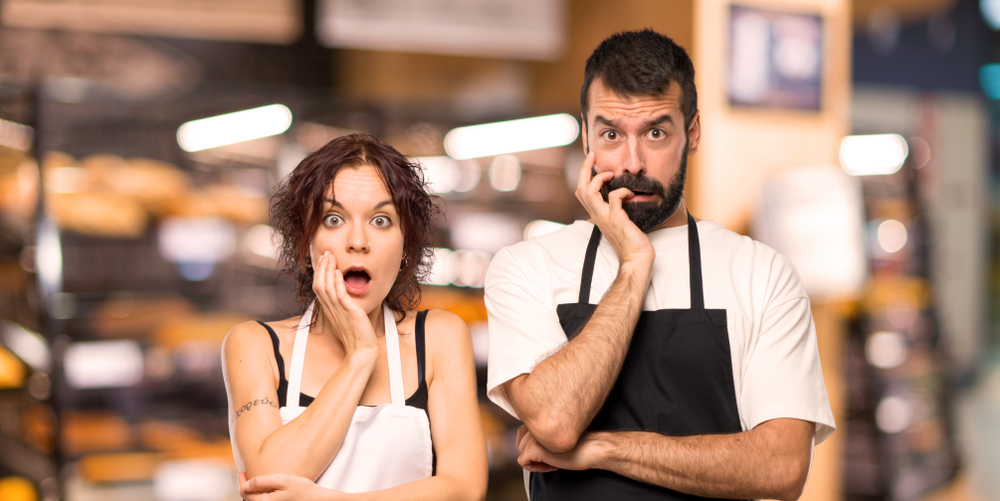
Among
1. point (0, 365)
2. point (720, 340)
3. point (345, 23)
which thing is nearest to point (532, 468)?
point (720, 340)

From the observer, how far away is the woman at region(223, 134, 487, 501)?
123cm

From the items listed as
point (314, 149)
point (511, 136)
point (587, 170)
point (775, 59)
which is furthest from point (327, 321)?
point (511, 136)

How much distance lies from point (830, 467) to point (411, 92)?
11.7 feet

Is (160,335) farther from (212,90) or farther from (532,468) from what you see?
(532,468)

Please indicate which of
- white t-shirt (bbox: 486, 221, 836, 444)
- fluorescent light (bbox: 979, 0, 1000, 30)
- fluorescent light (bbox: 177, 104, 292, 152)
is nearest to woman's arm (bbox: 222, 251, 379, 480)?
white t-shirt (bbox: 486, 221, 836, 444)

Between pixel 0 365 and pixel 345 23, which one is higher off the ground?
pixel 345 23

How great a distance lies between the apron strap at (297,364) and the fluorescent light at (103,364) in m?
3.33

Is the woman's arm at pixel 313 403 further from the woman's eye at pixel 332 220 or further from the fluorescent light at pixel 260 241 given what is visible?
the fluorescent light at pixel 260 241

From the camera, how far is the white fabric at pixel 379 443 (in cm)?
126

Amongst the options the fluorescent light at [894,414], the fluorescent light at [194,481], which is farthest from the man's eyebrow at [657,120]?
the fluorescent light at [894,414]

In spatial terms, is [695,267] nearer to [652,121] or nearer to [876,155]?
[652,121]

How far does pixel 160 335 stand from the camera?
14.0ft

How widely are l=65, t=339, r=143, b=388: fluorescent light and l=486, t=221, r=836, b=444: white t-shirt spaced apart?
3.44 m

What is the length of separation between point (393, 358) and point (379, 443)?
156mm
